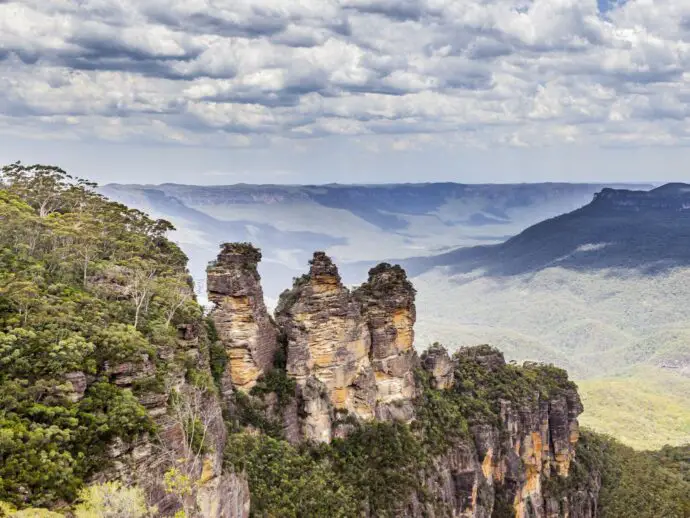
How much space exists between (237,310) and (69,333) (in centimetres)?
2050

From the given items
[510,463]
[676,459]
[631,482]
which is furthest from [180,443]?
[676,459]

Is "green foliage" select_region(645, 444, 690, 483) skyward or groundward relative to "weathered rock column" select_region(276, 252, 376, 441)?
groundward

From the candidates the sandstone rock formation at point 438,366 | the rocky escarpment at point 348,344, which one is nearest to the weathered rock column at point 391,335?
the rocky escarpment at point 348,344

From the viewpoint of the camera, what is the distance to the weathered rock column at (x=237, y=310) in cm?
5172

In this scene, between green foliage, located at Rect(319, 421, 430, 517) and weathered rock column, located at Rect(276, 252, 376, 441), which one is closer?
green foliage, located at Rect(319, 421, 430, 517)

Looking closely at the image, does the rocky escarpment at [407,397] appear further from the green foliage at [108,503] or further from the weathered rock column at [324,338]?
the green foliage at [108,503]

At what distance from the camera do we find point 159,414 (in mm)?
33031

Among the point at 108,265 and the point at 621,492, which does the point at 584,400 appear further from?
the point at 108,265

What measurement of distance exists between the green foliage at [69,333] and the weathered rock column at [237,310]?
2.81m

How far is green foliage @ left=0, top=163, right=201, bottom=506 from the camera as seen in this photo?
27.1m

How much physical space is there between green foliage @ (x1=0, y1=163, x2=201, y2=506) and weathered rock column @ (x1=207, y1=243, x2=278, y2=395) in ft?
9.22

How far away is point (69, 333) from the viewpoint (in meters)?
32.1

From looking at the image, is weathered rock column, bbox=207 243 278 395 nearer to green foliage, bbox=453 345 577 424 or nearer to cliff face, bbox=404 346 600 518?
cliff face, bbox=404 346 600 518

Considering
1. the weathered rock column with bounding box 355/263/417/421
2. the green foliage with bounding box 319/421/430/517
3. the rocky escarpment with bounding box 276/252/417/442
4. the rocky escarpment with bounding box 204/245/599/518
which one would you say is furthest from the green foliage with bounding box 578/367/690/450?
the green foliage with bounding box 319/421/430/517
